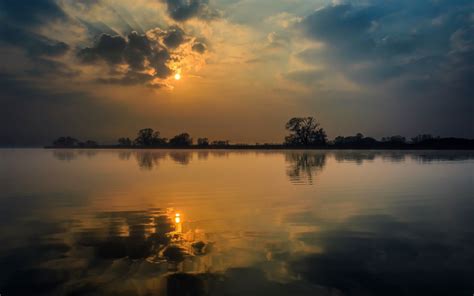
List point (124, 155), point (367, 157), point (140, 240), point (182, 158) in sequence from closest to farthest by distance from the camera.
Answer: point (140, 240) → point (182, 158) → point (367, 157) → point (124, 155)

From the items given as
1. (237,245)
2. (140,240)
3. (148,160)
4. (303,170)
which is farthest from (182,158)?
(237,245)

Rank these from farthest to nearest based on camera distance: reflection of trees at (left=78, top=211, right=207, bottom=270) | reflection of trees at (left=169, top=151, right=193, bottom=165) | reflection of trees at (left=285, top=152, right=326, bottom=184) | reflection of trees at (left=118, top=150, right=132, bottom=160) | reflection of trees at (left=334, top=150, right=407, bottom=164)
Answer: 1. reflection of trees at (left=118, top=150, right=132, bottom=160)
2. reflection of trees at (left=334, top=150, right=407, bottom=164)
3. reflection of trees at (left=169, top=151, right=193, bottom=165)
4. reflection of trees at (left=285, top=152, right=326, bottom=184)
5. reflection of trees at (left=78, top=211, right=207, bottom=270)

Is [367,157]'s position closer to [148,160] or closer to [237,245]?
[148,160]

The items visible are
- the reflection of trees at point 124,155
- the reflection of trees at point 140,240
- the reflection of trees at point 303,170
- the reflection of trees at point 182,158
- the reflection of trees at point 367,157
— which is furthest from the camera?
the reflection of trees at point 124,155

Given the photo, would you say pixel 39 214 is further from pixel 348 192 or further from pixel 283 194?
pixel 348 192

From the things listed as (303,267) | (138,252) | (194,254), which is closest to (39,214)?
(138,252)

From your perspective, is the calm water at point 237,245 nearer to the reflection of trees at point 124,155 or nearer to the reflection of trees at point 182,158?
the reflection of trees at point 182,158

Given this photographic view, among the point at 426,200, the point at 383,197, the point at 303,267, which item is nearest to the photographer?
the point at 303,267

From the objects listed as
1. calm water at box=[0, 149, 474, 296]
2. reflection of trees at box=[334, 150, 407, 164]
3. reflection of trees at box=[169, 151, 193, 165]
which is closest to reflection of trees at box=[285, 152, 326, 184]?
reflection of trees at box=[334, 150, 407, 164]

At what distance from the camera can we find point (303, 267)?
792 centimetres

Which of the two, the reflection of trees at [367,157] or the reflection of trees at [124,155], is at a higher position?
the reflection of trees at [124,155]

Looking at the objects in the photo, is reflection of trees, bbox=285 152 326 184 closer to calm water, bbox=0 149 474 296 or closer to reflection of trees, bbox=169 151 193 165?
calm water, bbox=0 149 474 296

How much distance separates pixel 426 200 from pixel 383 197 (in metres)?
2.06

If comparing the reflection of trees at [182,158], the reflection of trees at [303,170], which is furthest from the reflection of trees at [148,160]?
the reflection of trees at [303,170]
